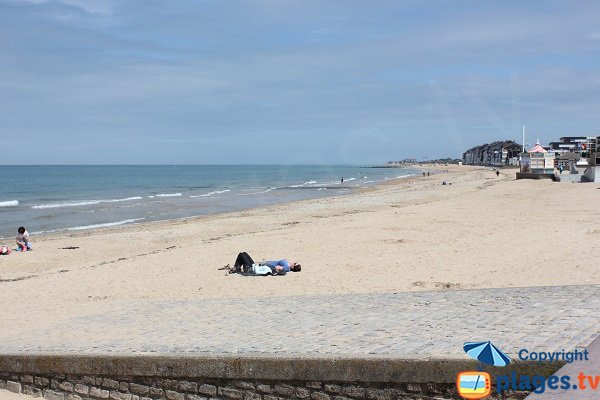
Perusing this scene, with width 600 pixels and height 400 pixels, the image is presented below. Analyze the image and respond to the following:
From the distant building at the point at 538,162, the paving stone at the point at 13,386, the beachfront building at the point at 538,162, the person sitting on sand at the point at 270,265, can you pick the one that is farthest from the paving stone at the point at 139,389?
the distant building at the point at 538,162

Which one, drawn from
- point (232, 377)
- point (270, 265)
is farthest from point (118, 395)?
point (270, 265)

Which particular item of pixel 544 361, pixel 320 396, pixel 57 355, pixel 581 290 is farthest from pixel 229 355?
pixel 581 290

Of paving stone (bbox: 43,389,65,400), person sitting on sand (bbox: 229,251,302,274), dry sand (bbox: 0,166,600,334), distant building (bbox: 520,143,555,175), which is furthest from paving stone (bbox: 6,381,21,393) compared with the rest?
distant building (bbox: 520,143,555,175)

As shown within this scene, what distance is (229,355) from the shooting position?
574 centimetres

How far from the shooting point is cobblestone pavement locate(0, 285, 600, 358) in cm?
559

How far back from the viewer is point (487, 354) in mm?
4914

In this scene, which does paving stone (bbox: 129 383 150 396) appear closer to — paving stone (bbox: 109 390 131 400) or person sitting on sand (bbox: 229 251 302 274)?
paving stone (bbox: 109 390 131 400)

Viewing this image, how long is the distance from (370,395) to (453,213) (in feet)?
63.0

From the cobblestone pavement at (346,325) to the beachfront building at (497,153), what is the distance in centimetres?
11289

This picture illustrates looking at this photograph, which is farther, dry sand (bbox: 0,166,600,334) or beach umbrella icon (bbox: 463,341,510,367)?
dry sand (bbox: 0,166,600,334)

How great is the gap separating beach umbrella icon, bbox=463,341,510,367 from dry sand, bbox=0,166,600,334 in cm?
523

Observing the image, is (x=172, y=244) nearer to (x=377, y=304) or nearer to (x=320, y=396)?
(x=377, y=304)

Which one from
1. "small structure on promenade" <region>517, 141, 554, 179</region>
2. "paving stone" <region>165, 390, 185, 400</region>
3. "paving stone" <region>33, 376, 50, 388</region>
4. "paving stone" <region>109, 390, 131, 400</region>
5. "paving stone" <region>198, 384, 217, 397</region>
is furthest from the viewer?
"small structure on promenade" <region>517, 141, 554, 179</region>

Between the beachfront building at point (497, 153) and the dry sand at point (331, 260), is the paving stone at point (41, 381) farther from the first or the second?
the beachfront building at point (497, 153)
